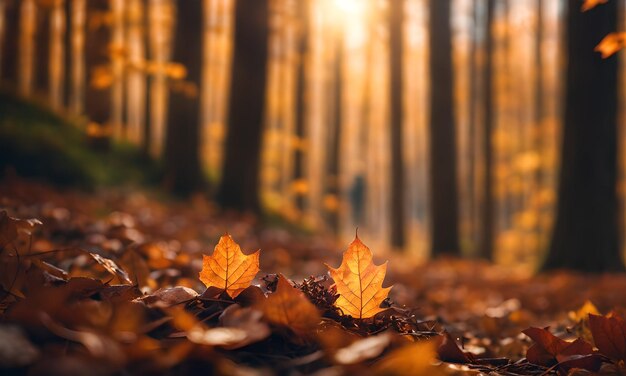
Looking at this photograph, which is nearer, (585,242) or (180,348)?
(180,348)

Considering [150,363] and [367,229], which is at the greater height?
[150,363]

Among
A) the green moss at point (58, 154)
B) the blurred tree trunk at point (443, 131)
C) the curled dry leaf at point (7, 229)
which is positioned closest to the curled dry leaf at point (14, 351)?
the curled dry leaf at point (7, 229)

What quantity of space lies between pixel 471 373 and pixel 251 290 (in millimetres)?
617

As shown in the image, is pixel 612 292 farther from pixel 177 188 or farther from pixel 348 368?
pixel 177 188

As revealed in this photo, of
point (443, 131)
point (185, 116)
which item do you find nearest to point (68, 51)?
point (185, 116)

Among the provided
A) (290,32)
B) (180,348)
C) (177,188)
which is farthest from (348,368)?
(290,32)

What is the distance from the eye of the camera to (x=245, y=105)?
8.72 metres

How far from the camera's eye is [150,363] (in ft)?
3.44

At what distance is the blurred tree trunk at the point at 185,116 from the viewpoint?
10.3 m

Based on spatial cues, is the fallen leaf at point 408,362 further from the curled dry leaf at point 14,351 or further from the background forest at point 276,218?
the curled dry leaf at point 14,351

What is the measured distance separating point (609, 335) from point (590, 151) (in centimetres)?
658

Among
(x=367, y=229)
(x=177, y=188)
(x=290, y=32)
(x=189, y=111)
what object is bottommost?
(x=367, y=229)

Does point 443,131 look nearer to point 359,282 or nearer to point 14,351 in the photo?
point 359,282

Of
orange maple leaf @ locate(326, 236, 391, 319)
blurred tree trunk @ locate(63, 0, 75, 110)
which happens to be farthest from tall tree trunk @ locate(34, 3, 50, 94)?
orange maple leaf @ locate(326, 236, 391, 319)
